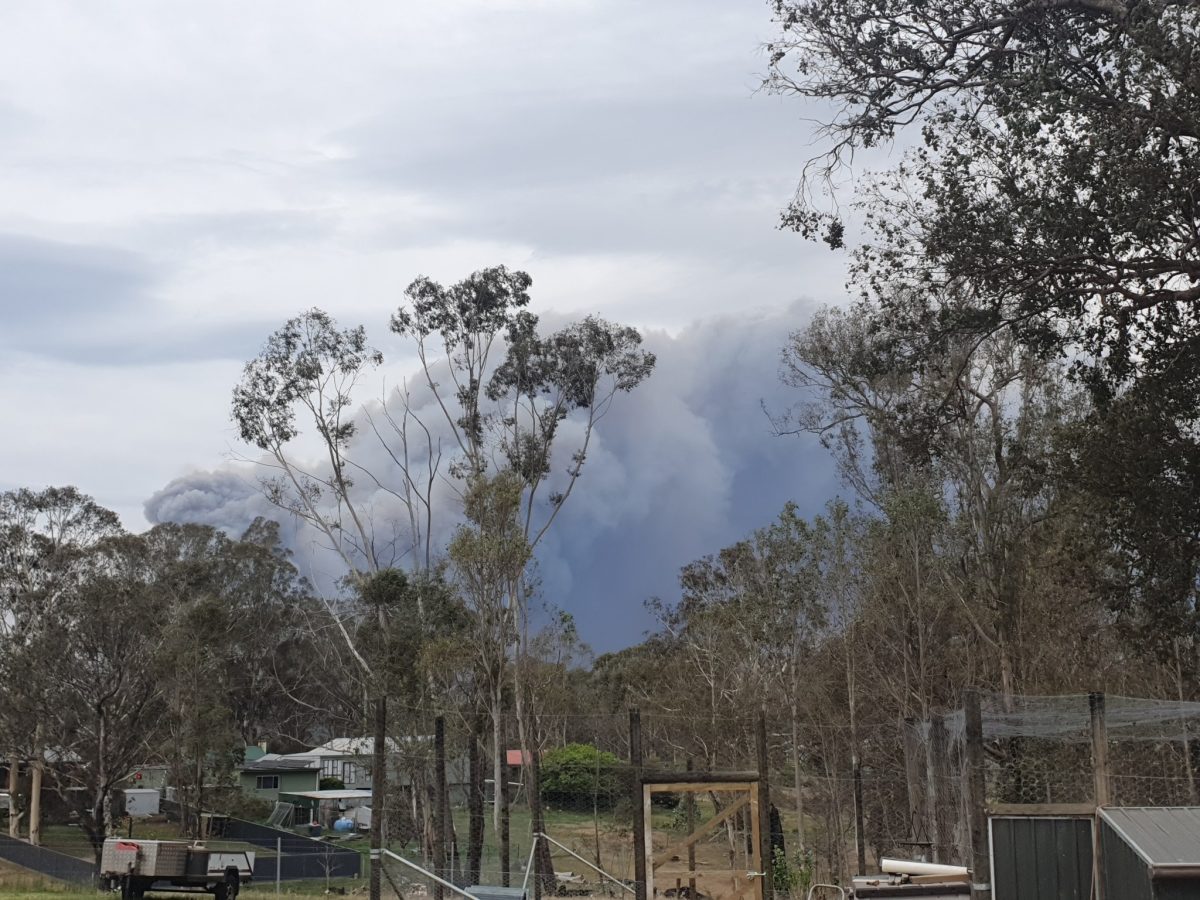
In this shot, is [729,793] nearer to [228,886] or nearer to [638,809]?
[228,886]

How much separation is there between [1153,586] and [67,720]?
35.0m

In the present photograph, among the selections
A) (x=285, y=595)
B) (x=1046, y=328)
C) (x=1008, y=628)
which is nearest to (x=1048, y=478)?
(x=1046, y=328)

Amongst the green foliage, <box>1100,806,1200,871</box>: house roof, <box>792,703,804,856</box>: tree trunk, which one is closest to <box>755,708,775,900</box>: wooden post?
<box>1100,806,1200,871</box>: house roof

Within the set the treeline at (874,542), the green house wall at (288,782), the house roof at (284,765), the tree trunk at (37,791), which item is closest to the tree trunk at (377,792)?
the treeline at (874,542)

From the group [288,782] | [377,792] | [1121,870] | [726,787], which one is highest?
[377,792]

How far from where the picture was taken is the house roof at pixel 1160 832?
973 cm

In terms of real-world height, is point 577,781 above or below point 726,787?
below

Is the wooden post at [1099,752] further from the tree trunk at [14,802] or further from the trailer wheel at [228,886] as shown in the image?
the tree trunk at [14,802]

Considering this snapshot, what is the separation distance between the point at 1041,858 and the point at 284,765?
51.0 m

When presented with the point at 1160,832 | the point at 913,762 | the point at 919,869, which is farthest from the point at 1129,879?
the point at 913,762

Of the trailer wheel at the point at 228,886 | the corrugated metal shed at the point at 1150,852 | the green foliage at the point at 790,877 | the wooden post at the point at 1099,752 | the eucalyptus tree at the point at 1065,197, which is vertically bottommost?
the trailer wheel at the point at 228,886

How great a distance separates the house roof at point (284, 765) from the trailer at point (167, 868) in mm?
36416

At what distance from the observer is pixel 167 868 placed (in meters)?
22.5

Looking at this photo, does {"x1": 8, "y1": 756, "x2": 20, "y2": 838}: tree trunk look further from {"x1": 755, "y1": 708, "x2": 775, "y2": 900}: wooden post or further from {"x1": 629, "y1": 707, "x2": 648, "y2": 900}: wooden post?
{"x1": 755, "y1": 708, "x2": 775, "y2": 900}: wooden post
